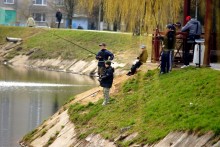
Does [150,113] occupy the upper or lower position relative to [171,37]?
lower

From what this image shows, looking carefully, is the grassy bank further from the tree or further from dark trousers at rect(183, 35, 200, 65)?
dark trousers at rect(183, 35, 200, 65)

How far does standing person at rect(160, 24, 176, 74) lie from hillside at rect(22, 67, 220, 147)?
0.43 meters

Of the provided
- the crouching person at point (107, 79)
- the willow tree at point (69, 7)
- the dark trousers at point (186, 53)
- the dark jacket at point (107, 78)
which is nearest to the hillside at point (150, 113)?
the crouching person at point (107, 79)

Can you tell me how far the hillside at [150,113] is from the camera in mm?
24188

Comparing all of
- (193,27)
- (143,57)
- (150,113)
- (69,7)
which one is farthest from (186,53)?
(69,7)

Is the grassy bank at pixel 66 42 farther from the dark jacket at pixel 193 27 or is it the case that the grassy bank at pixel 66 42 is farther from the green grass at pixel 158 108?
the green grass at pixel 158 108

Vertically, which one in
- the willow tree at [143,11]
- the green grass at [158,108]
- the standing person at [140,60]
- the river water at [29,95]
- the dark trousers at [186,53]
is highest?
the willow tree at [143,11]

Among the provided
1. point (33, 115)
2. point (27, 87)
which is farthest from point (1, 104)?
point (27, 87)

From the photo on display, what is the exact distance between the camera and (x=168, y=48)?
105ft

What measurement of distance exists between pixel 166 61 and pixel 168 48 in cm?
48

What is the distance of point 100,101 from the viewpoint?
32.8 m

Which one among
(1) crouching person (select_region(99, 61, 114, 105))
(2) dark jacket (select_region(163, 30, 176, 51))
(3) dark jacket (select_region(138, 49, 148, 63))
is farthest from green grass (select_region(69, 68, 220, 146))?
(3) dark jacket (select_region(138, 49, 148, 63))

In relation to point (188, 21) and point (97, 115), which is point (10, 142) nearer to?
point (97, 115)

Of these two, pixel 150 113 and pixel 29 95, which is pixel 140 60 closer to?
pixel 150 113
